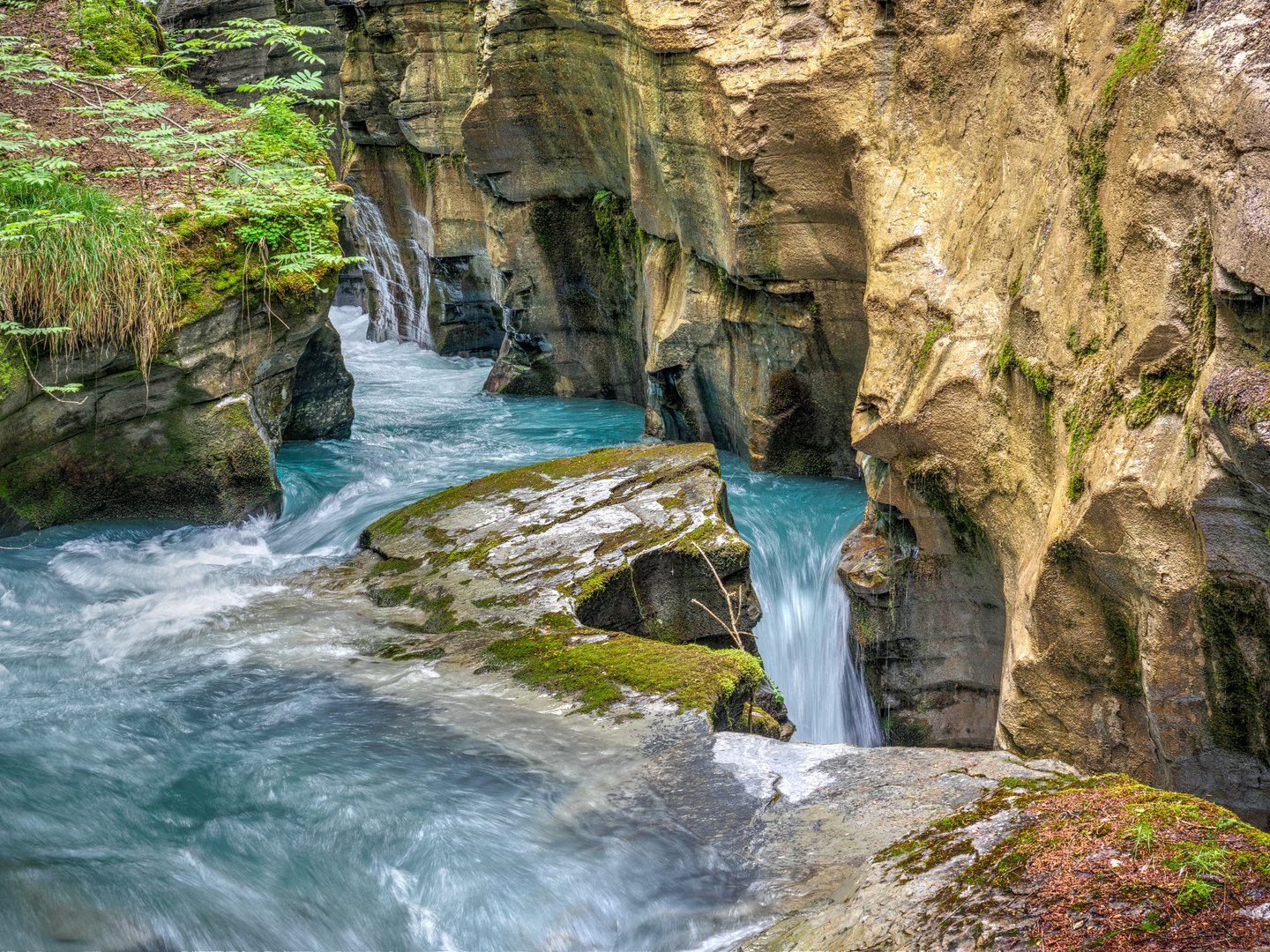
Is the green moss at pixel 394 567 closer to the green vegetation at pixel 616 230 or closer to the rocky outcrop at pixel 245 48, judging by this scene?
the green vegetation at pixel 616 230

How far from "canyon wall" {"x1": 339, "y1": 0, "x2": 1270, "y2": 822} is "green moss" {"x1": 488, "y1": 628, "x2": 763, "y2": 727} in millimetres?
1642

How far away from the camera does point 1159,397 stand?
4113 mm

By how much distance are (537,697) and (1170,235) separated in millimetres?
3424

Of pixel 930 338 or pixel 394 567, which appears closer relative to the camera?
pixel 930 338

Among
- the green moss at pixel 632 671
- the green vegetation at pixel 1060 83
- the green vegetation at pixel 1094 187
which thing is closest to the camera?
the green moss at pixel 632 671

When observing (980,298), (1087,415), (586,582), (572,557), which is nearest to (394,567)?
(572,557)

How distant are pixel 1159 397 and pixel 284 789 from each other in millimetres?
4104

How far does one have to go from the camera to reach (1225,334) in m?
3.74

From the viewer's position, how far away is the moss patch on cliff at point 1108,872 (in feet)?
6.66

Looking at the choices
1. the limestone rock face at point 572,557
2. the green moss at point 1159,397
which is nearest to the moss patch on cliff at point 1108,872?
the green moss at point 1159,397

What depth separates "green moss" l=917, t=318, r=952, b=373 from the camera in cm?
595

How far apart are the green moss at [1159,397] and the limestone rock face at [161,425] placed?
6661 millimetres

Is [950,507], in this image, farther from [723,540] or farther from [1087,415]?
[1087,415]

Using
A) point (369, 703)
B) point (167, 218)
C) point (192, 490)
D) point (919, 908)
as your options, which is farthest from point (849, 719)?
point (167, 218)
